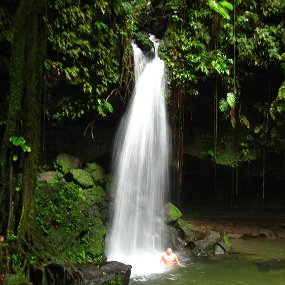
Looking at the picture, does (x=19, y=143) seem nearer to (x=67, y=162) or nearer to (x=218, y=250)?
(x=67, y=162)

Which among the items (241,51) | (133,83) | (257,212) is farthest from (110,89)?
(257,212)

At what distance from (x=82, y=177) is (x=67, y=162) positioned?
0.95 m

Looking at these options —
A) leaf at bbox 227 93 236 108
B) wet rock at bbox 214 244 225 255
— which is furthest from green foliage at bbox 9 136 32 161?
wet rock at bbox 214 244 225 255

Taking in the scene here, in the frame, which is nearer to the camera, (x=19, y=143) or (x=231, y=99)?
(x=19, y=143)

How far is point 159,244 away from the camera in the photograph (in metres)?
10.0

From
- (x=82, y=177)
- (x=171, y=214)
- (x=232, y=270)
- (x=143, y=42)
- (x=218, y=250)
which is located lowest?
(x=232, y=270)

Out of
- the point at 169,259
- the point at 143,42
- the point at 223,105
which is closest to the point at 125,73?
the point at 143,42

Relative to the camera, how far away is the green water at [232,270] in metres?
7.46

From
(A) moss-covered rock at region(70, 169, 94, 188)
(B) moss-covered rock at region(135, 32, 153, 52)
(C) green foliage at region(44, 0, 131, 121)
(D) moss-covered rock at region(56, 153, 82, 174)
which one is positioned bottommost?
(A) moss-covered rock at region(70, 169, 94, 188)

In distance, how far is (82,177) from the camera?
9891 millimetres

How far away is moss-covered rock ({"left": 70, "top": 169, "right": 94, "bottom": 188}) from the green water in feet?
9.68

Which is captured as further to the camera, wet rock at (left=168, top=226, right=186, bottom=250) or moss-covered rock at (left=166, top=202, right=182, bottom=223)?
moss-covered rock at (left=166, top=202, right=182, bottom=223)

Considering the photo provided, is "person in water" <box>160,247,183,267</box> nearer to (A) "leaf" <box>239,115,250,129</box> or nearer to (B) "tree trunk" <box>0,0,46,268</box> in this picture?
(B) "tree trunk" <box>0,0,46,268</box>

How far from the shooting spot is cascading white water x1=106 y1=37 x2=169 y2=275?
33.1 ft
